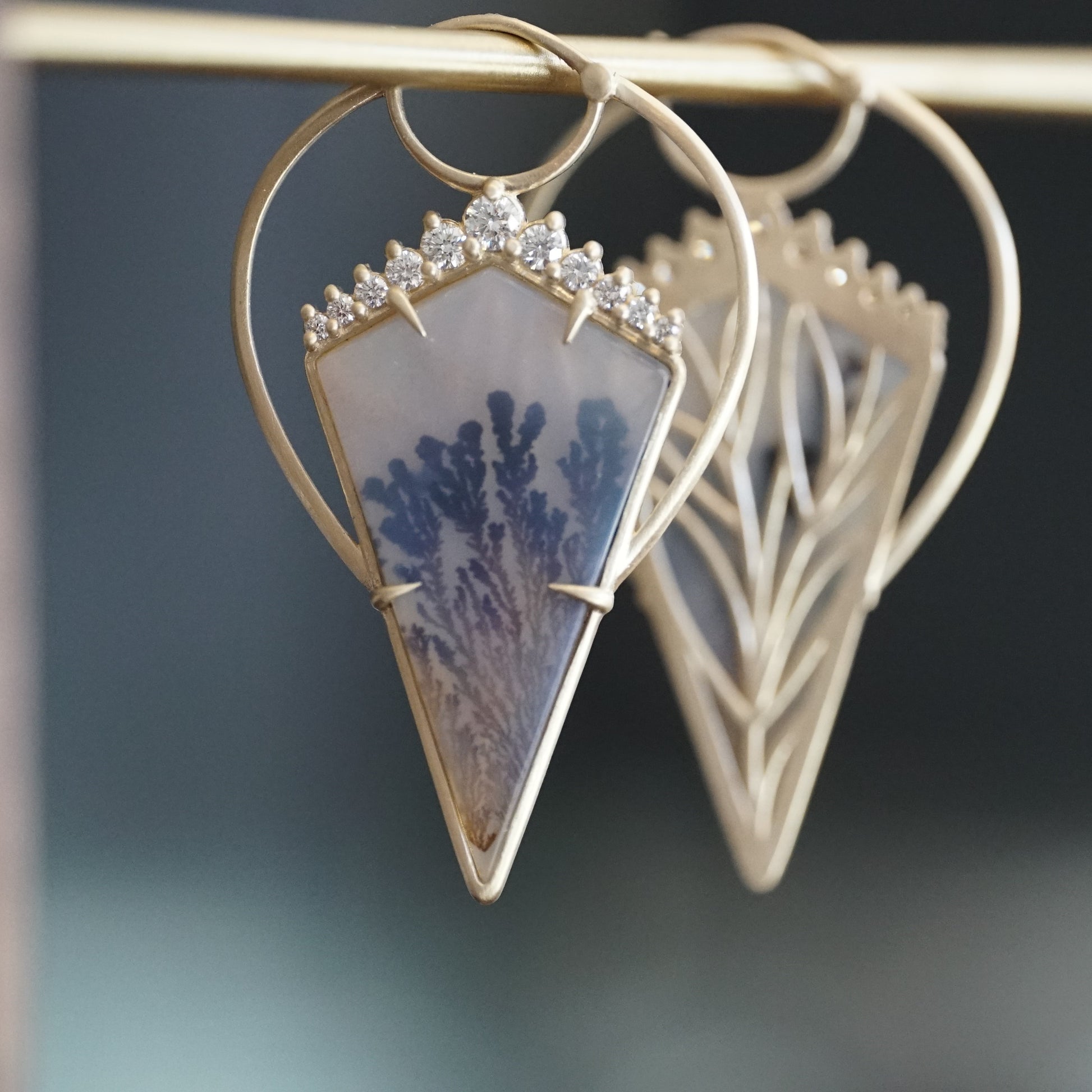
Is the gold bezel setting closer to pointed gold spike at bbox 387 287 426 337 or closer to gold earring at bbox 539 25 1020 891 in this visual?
pointed gold spike at bbox 387 287 426 337

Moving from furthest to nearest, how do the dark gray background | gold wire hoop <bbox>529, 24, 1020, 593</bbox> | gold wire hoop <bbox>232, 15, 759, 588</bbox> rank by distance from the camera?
the dark gray background
gold wire hoop <bbox>529, 24, 1020, 593</bbox>
gold wire hoop <bbox>232, 15, 759, 588</bbox>

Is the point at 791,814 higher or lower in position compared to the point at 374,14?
lower

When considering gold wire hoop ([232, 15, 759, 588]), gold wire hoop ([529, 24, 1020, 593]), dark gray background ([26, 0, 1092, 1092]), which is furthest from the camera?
dark gray background ([26, 0, 1092, 1092])

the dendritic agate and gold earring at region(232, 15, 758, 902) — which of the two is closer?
gold earring at region(232, 15, 758, 902)

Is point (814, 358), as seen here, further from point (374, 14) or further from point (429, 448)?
point (374, 14)

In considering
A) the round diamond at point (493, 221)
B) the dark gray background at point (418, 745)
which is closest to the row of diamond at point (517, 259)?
the round diamond at point (493, 221)

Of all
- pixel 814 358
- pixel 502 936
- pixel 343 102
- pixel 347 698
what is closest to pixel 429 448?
pixel 343 102

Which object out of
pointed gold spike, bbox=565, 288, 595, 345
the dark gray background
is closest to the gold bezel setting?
pointed gold spike, bbox=565, 288, 595, 345
